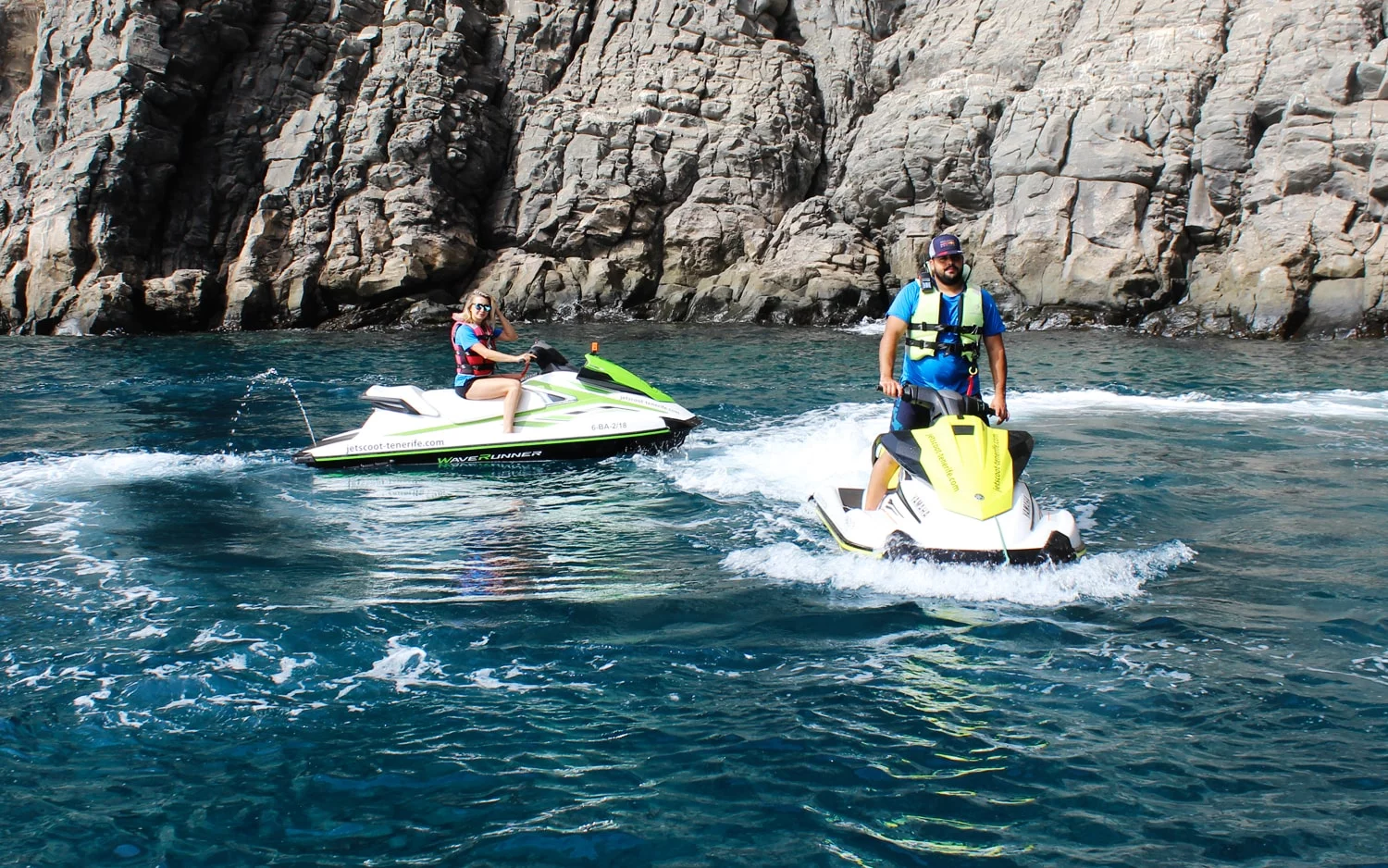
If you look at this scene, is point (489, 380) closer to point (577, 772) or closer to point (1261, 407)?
point (577, 772)

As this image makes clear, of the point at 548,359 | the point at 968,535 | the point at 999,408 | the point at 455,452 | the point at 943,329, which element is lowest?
the point at 455,452

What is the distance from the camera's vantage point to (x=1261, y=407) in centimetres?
1318

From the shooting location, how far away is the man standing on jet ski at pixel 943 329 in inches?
265

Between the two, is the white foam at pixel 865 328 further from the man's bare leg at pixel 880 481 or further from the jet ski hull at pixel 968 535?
the jet ski hull at pixel 968 535

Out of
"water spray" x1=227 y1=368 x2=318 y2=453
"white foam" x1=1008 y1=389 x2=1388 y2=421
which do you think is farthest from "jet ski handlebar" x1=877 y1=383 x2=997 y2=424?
"water spray" x1=227 y1=368 x2=318 y2=453

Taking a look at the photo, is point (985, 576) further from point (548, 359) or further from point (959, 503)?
point (548, 359)

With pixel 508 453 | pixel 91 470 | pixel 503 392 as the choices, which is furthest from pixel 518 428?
pixel 91 470

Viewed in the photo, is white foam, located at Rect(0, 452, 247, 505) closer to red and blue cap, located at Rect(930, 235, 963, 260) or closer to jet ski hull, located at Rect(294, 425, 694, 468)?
jet ski hull, located at Rect(294, 425, 694, 468)

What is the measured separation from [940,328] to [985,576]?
5.67ft

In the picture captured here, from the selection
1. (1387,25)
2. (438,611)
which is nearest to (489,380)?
(438,611)

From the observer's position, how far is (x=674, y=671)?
5.05 meters

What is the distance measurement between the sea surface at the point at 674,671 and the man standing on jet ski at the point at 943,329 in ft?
4.54

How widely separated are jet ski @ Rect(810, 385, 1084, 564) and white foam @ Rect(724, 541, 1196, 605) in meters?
0.07

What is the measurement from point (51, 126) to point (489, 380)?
3070 centimetres
